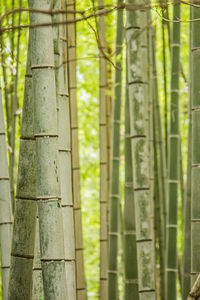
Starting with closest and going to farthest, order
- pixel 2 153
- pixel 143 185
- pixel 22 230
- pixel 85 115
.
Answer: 1. pixel 22 230
2. pixel 143 185
3. pixel 2 153
4. pixel 85 115

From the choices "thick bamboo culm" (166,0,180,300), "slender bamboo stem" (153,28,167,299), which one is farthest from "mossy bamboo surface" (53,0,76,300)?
"slender bamboo stem" (153,28,167,299)

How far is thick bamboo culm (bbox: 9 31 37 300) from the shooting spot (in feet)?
4.99

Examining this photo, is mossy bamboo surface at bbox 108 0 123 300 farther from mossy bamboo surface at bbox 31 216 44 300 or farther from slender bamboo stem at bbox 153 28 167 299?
mossy bamboo surface at bbox 31 216 44 300

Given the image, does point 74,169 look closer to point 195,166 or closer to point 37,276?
point 195,166

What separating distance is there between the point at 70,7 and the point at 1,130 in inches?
25.0

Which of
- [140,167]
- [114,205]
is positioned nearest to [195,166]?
[140,167]

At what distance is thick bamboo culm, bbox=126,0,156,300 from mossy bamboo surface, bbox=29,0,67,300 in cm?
56

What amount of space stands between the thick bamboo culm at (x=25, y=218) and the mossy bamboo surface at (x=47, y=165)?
0.81ft

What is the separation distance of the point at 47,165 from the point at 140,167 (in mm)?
610

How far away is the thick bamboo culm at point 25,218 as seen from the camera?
1.52 metres

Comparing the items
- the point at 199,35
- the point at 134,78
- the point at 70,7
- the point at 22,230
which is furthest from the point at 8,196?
the point at 199,35

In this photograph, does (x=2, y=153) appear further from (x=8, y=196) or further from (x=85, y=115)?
(x=85, y=115)

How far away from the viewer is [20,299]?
1534 millimetres

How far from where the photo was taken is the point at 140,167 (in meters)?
1.80
